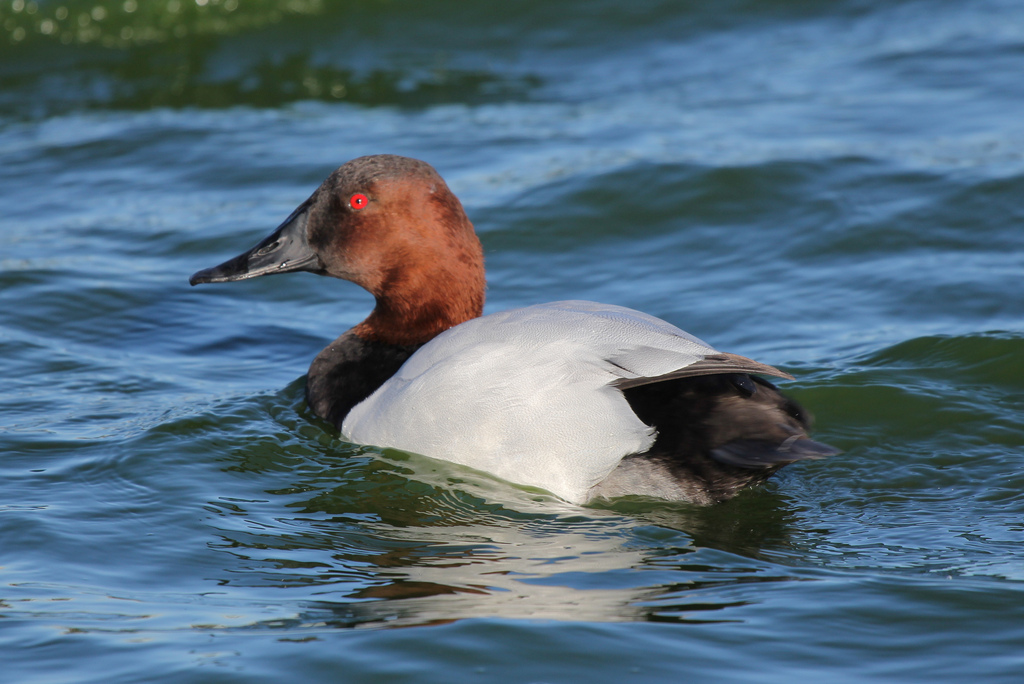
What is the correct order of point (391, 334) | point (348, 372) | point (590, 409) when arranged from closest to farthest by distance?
point (590, 409)
point (348, 372)
point (391, 334)

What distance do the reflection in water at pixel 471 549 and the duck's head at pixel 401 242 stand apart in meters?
0.75

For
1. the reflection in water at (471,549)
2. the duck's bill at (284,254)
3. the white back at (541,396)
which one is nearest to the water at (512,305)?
the reflection in water at (471,549)

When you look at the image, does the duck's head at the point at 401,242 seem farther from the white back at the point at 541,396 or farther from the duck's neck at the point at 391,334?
the white back at the point at 541,396

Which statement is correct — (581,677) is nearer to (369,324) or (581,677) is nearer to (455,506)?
(455,506)

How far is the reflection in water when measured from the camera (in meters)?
2.82

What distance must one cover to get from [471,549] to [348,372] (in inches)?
51.8

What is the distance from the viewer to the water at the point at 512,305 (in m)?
2.74

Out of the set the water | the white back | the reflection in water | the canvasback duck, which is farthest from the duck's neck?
the white back

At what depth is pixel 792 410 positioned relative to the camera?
3479mm

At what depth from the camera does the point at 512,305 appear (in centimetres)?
577

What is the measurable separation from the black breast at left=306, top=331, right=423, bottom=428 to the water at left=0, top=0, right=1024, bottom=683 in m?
0.10

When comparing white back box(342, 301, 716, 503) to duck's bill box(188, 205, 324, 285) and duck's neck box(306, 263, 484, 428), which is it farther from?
duck's bill box(188, 205, 324, 285)

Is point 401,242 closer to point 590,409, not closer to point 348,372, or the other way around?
point 348,372

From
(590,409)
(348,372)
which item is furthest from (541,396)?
(348,372)
